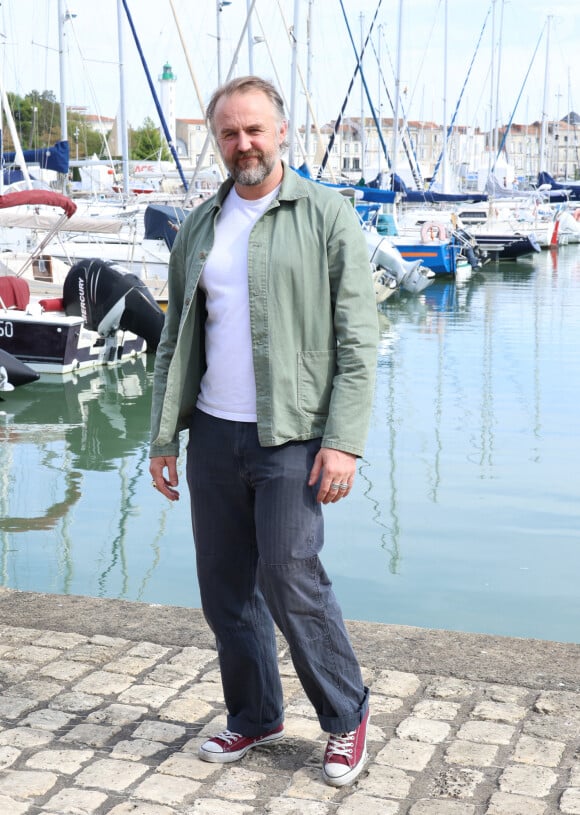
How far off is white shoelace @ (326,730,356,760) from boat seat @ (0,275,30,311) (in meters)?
13.8

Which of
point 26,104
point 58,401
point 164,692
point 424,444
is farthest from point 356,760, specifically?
point 26,104

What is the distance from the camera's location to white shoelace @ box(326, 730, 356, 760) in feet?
10.5

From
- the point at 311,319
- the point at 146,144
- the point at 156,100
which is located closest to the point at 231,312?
the point at 311,319

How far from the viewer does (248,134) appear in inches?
120

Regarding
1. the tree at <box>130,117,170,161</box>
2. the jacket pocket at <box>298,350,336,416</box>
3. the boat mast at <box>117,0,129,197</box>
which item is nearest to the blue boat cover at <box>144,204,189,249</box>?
the boat mast at <box>117,0,129,197</box>

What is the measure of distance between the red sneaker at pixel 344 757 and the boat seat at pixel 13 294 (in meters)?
13.8

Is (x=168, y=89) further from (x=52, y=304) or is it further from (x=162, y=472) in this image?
(x=162, y=472)

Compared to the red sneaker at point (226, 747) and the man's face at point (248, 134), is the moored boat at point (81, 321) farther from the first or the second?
the man's face at point (248, 134)

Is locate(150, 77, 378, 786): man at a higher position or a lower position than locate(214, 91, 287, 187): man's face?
lower

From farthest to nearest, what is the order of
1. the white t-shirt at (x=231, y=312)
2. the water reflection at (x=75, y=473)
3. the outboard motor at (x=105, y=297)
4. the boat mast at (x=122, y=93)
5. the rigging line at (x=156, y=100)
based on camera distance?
the boat mast at (x=122, y=93), the rigging line at (x=156, y=100), the outboard motor at (x=105, y=297), the water reflection at (x=75, y=473), the white t-shirt at (x=231, y=312)

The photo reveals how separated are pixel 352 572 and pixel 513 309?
1844 centimetres

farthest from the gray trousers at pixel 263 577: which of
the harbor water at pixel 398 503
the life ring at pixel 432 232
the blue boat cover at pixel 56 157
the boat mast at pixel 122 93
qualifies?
the life ring at pixel 432 232

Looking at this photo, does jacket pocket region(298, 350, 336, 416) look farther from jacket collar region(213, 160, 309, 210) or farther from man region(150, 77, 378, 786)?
jacket collar region(213, 160, 309, 210)

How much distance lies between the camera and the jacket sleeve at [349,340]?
9.94 ft
